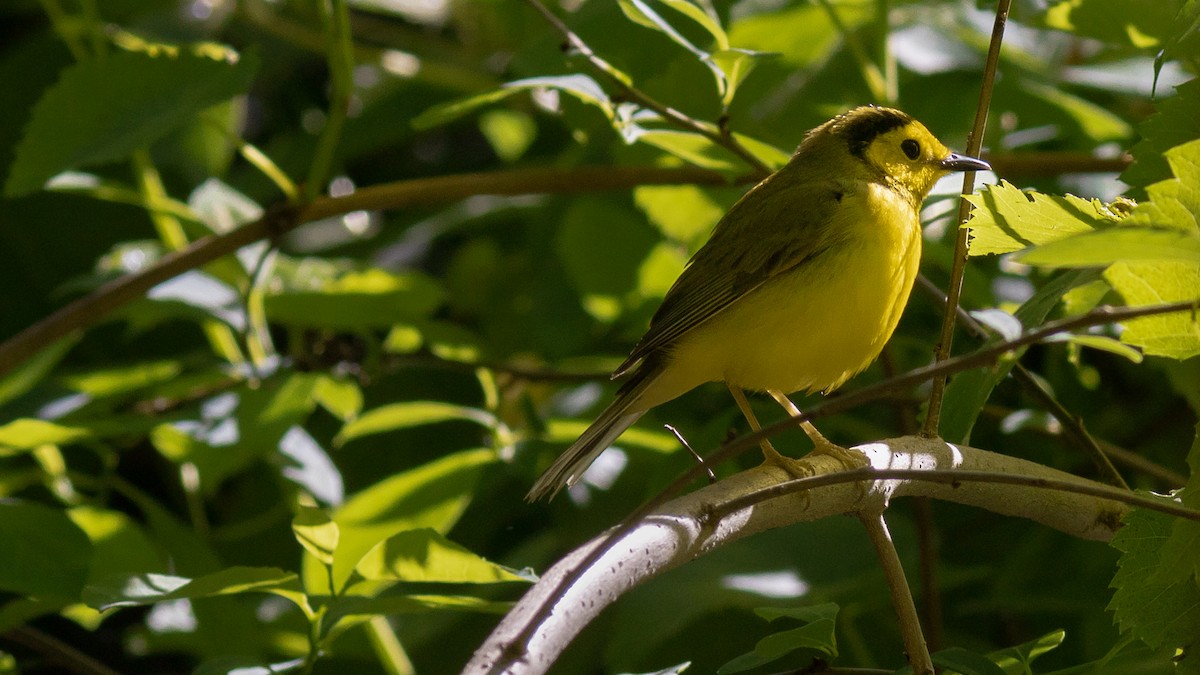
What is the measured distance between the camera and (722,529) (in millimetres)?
1554

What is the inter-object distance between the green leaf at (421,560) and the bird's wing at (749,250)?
1.02m

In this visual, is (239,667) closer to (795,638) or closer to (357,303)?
(795,638)

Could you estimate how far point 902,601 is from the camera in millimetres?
1644

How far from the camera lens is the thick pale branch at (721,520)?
49.3 inches

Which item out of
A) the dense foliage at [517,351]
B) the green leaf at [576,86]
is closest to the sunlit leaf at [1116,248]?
the dense foliage at [517,351]

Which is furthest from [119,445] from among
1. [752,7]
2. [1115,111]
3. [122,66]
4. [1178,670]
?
[1115,111]

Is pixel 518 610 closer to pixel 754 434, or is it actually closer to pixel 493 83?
pixel 754 434

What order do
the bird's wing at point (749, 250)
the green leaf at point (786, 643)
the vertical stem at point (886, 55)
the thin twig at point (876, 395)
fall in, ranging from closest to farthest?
the thin twig at point (876, 395) → the green leaf at point (786, 643) → the bird's wing at point (749, 250) → the vertical stem at point (886, 55)

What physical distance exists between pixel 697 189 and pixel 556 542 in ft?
3.28

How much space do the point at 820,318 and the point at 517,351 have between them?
1460mm

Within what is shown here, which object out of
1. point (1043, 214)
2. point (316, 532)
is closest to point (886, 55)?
point (1043, 214)

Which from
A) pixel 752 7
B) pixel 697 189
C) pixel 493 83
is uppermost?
pixel 493 83

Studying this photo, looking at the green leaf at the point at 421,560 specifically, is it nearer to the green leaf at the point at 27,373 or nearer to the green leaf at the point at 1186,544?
the green leaf at the point at 1186,544

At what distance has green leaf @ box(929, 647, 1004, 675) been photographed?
145cm
